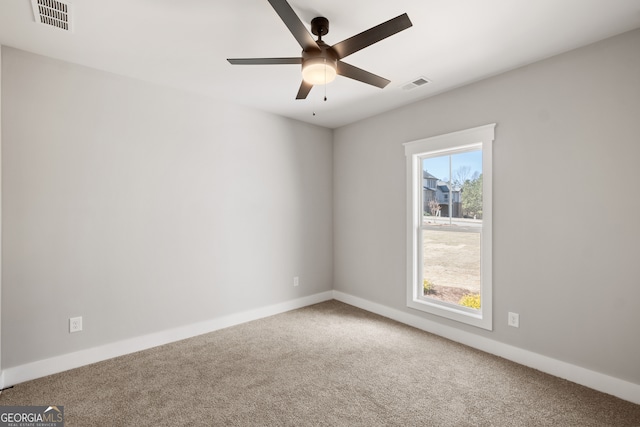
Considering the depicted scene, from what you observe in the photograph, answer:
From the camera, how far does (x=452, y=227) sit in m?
3.45

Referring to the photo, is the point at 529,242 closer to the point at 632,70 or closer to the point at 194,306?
the point at 632,70

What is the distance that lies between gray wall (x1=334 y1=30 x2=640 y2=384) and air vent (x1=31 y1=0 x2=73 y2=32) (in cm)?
330

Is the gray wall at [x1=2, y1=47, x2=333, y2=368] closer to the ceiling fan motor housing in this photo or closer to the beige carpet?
the beige carpet

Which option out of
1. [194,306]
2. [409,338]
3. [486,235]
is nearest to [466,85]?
[486,235]

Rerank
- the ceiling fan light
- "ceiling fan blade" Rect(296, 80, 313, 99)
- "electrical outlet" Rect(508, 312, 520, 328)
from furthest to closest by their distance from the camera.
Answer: "electrical outlet" Rect(508, 312, 520, 328) → "ceiling fan blade" Rect(296, 80, 313, 99) → the ceiling fan light

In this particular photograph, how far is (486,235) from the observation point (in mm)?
3066


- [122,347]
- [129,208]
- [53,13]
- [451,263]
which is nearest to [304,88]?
[53,13]

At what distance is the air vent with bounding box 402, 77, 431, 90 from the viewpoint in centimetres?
307

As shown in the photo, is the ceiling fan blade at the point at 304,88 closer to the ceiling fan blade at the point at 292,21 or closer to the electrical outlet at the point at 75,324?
the ceiling fan blade at the point at 292,21

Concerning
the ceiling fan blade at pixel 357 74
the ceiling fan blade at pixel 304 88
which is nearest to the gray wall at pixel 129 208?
the ceiling fan blade at pixel 304 88

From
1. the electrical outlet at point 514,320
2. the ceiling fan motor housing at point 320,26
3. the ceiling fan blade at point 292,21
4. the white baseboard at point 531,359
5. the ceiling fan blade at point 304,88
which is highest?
the ceiling fan motor housing at point 320,26

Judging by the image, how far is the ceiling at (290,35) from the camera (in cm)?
202

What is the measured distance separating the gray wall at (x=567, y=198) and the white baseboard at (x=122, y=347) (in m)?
2.23

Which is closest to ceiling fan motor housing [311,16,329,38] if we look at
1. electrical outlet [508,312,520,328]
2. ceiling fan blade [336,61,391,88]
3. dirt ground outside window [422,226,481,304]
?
ceiling fan blade [336,61,391,88]
